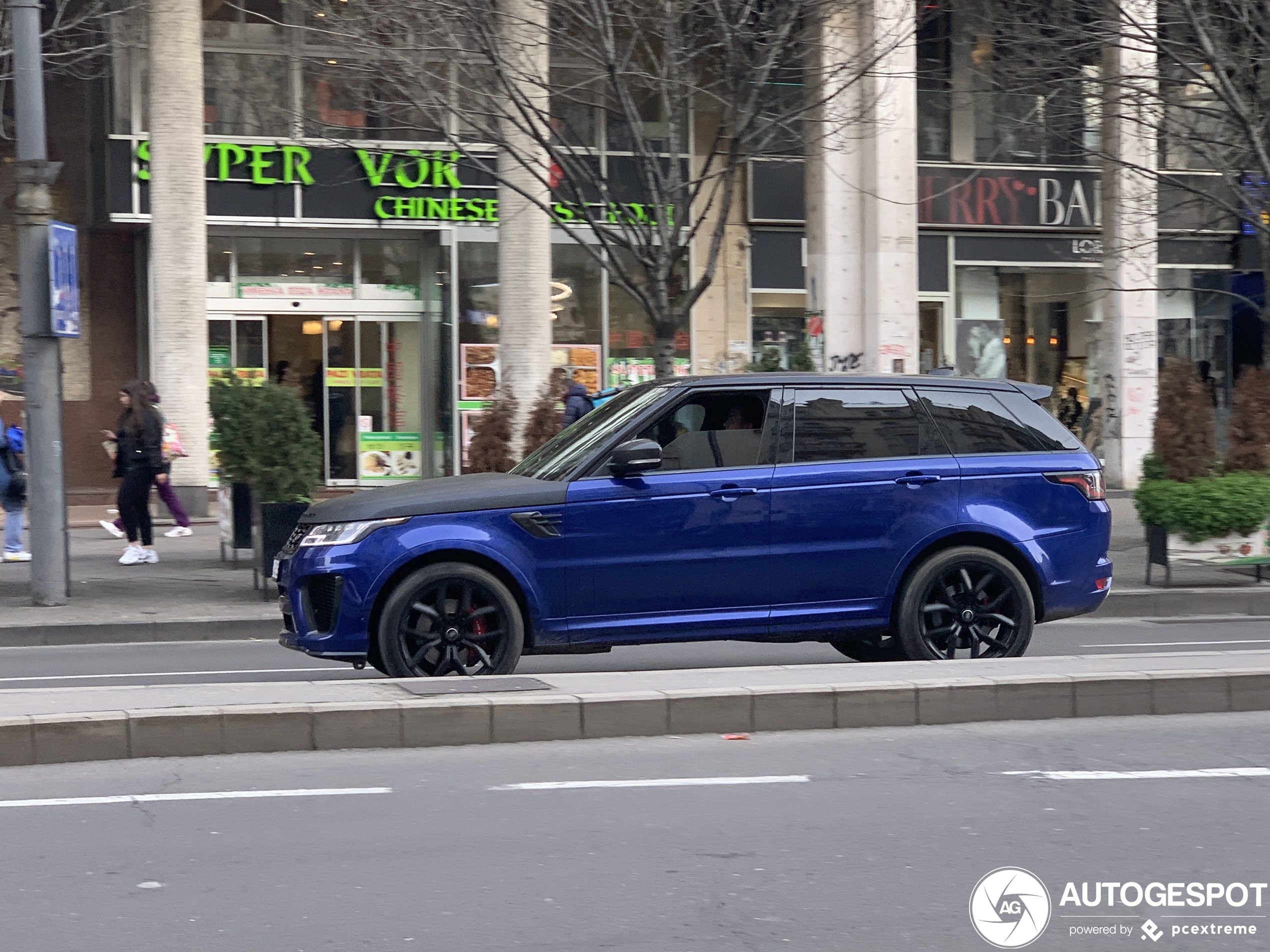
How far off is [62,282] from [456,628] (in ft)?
22.7

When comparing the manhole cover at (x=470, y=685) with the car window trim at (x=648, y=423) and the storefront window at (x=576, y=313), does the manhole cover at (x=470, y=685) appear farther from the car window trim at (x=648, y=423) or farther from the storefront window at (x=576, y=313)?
the storefront window at (x=576, y=313)

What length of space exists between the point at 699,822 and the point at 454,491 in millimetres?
3183

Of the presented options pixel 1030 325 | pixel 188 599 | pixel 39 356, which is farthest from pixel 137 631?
pixel 1030 325

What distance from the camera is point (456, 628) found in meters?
8.49

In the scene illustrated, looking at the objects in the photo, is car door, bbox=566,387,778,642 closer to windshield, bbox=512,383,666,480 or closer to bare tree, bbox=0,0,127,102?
windshield, bbox=512,383,666,480

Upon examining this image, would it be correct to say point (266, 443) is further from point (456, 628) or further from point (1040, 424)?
point (1040, 424)

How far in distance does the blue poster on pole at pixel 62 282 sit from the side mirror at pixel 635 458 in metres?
6.85

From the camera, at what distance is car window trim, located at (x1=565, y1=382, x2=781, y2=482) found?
8.70 metres

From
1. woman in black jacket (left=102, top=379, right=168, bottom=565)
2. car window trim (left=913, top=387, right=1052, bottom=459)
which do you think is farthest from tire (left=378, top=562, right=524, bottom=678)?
woman in black jacket (left=102, top=379, right=168, bottom=565)

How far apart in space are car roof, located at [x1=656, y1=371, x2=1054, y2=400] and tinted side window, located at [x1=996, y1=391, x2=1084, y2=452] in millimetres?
67

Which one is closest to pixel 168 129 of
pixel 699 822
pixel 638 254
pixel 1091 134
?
pixel 638 254

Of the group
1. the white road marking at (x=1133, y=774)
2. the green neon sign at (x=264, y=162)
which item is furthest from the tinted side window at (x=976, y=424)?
the green neon sign at (x=264, y=162)

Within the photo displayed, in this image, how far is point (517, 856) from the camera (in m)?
5.43

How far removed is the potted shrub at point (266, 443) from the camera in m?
14.4
